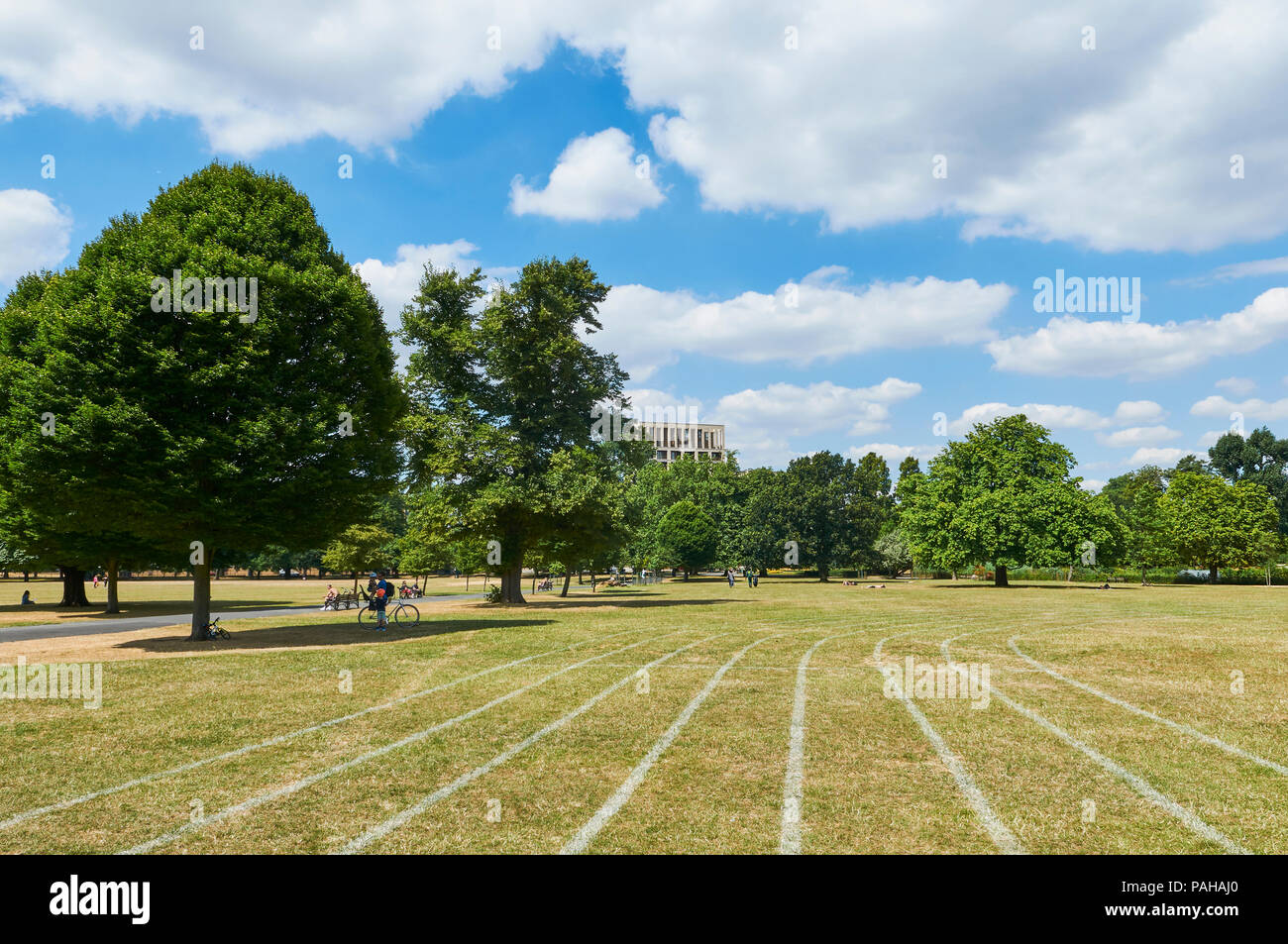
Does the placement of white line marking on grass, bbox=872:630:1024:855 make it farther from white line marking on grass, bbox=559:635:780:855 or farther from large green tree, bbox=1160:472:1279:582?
large green tree, bbox=1160:472:1279:582

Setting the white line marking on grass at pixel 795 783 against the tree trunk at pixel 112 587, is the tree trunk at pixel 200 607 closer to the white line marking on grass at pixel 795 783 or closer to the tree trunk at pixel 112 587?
the white line marking on grass at pixel 795 783

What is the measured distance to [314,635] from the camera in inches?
979

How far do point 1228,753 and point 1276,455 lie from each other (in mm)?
149954

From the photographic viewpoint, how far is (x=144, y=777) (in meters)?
8.35

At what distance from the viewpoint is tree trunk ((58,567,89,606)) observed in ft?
138

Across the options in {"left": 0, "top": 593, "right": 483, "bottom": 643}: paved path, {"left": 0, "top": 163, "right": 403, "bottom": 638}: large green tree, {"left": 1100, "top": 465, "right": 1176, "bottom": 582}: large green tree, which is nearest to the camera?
{"left": 0, "top": 163, "right": 403, "bottom": 638}: large green tree

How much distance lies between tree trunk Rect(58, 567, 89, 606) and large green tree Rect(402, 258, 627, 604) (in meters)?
23.0

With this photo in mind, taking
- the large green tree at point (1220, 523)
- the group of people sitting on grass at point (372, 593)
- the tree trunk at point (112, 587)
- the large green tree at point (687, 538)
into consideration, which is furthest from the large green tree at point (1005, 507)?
the tree trunk at point (112, 587)

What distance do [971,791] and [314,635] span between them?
75.4ft

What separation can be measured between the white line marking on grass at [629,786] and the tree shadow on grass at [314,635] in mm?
13634

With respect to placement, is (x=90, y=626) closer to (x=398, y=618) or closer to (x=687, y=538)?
(x=398, y=618)

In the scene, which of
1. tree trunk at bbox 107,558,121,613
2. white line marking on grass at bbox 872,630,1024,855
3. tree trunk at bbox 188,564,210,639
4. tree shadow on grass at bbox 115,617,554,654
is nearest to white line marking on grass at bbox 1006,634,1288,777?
white line marking on grass at bbox 872,630,1024,855

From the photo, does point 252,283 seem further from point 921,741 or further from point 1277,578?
point 1277,578

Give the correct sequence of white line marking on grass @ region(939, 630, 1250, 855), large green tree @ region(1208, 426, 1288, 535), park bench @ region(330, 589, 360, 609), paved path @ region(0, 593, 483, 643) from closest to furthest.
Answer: white line marking on grass @ region(939, 630, 1250, 855) < paved path @ region(0, 593, 483, 643) < park bench @ region(330, 589, 360, 609) < large green tree @ region(1208, 426, 1288, 535)
